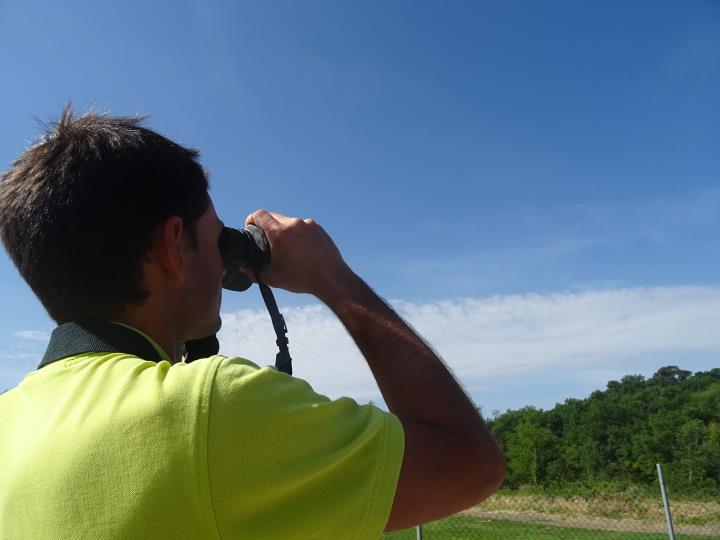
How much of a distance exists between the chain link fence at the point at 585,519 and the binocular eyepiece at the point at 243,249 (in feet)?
54.0

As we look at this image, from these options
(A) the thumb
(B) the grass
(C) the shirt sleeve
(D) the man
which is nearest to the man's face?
(D) the man

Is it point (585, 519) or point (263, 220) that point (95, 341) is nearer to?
point (263, 220)

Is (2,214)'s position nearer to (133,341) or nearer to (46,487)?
(133,341)

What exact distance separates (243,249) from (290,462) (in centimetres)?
68

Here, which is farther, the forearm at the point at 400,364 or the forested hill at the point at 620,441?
the forested hill at the point at 620,441

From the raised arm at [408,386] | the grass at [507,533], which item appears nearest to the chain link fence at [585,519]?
the grass at [507,533]

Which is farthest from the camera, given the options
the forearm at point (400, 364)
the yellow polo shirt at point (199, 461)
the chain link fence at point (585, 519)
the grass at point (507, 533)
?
the chain link fence at point (585, 519)

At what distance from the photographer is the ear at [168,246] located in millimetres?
1204

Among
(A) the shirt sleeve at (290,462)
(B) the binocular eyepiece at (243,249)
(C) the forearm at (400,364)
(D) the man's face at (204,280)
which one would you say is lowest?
(A) the shirt sleeve at (290,462)

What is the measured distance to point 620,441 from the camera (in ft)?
156

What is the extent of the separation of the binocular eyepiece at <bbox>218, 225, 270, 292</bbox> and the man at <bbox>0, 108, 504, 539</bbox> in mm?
94

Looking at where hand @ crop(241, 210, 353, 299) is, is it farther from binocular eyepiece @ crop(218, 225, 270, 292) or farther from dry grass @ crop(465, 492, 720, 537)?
dry grass @ crop(465, 492, 720, 537)

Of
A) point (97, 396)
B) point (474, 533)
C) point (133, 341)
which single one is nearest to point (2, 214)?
point (133, 341)

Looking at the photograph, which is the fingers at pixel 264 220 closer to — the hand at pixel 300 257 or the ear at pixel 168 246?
the hand at pixel 300 257
